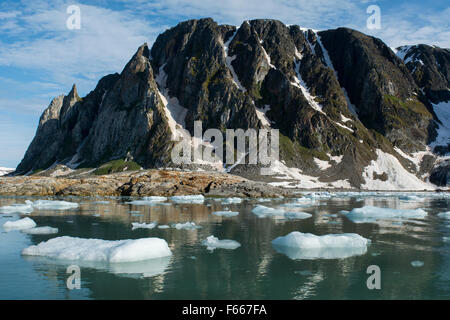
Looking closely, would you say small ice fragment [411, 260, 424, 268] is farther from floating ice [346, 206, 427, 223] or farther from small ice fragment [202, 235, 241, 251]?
floating ice [346, 206, 427, 223]

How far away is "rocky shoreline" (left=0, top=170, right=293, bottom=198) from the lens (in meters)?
95.7

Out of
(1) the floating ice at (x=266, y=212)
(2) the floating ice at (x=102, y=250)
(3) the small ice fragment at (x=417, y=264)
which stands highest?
(2) the floating ice at (x=102, y=250)

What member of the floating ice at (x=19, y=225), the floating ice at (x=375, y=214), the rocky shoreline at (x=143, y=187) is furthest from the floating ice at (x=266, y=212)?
the rocky shoreline at (x=143, y=187)

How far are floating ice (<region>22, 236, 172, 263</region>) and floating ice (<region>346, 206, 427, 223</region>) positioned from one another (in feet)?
92.7

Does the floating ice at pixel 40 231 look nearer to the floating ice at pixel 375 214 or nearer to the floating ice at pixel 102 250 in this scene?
the floating ice at pixel 102 250

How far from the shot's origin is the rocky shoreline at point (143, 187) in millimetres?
95688

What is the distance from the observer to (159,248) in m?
23.3

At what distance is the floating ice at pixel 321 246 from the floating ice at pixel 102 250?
27.6ft

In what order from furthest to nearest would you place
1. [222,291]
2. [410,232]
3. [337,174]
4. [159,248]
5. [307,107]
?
[307,107] < [337,174] < [410,232] < [159,248] < [222,291]

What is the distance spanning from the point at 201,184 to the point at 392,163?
389 feet

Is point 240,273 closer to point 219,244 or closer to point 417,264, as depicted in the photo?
point 219,244

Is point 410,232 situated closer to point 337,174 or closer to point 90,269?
point 90,269

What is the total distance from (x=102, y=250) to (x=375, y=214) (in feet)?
115

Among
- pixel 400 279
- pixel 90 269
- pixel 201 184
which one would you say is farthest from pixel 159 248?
pixel 201 184
